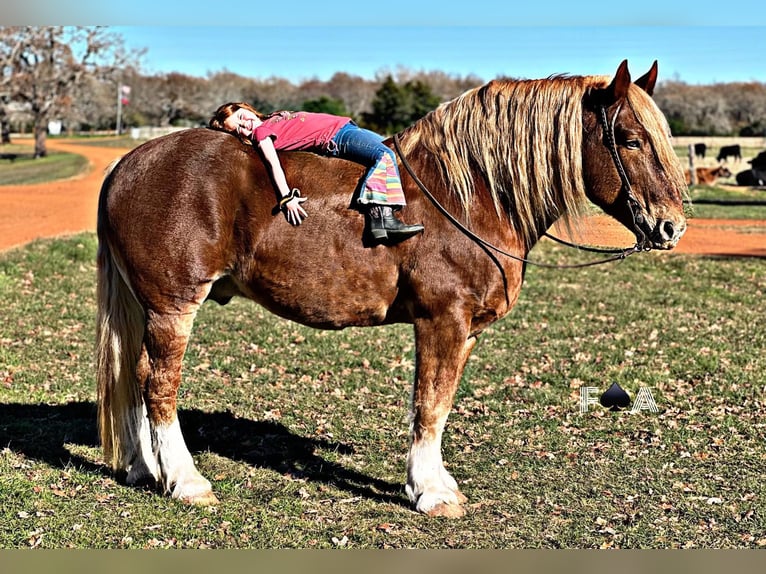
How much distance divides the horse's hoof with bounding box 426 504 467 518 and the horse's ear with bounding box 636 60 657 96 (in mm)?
2561

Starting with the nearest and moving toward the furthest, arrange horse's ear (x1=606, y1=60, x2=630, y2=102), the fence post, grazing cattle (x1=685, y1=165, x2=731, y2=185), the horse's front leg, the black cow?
horse's ear (x1=606, y1=60, x2=630, y2=102) → the horse's front leg → the fence post → the black cow → grazing cattle (x1=685, y1=165, x2=731, y2=185)

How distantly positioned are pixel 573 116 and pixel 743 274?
31.6 ft

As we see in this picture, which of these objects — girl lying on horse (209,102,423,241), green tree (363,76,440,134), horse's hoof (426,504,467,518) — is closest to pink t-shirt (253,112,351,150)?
girl lying on horse (209,102,423,241)

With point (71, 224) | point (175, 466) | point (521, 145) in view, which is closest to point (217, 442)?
point (175, 466)

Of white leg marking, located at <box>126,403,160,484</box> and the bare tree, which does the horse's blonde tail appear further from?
the bare tree

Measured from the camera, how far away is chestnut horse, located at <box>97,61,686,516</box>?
174 inches

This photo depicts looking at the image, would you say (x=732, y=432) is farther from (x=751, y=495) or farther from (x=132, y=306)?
(x=132, y=306)

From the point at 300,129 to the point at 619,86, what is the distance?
1.76 metres

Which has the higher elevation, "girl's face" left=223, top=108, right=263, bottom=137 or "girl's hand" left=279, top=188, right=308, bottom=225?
"girl's face" left=223, top=108, right=263, bottom=137

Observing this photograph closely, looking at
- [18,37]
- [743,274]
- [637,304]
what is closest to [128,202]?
[637,304]

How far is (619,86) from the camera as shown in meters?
4.18

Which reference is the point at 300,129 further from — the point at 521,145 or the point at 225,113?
the point at 521,145

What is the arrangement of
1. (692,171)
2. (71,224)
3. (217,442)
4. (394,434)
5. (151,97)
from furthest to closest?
(151,97)
(692,171)
(71,224)
(394,434)
(217,442)

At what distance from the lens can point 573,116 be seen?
14.3ft
